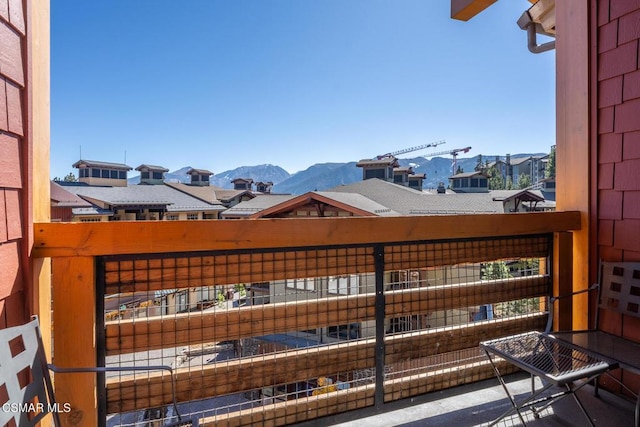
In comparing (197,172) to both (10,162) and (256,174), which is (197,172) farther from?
(10,162)

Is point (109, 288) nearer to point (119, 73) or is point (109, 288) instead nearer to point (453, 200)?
point (453, 200)

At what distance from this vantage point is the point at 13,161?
3.38ft

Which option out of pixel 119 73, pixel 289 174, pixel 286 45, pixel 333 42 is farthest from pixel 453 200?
pixel 289 174

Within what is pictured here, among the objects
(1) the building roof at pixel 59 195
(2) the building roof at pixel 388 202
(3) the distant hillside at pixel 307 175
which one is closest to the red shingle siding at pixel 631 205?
(1) the building roof at pixel 59 195

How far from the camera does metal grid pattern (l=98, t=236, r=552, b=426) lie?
4.05ft

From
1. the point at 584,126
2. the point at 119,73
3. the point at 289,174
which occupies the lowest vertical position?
the point at 584,126

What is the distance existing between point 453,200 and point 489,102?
1433cm

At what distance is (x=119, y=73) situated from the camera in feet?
68.8

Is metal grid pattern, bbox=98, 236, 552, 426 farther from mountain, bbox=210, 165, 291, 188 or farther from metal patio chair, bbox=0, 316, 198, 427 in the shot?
mountain, bbox=210, 165, 291, 188

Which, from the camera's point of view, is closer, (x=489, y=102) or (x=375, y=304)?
(x=375, y=304)

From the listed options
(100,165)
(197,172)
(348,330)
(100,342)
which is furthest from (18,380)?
(197,172)

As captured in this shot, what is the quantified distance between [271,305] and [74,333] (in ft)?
2.21

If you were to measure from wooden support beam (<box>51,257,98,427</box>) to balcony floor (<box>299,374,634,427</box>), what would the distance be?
2.69ft

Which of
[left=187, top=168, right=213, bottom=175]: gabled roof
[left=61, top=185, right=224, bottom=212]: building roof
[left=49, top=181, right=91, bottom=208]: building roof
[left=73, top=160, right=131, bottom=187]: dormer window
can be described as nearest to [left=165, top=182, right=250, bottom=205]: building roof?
[left=61, top=185, right=224, bottom=212]: building roof
